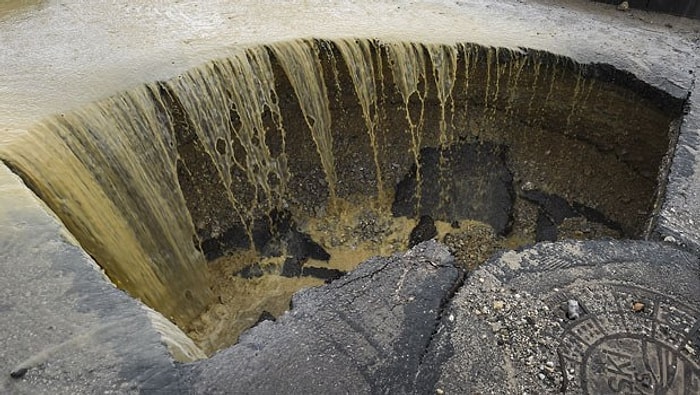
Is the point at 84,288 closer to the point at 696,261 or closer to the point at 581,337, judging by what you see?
the point at 581,337

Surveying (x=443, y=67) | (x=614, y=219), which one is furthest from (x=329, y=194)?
(x=614, y=219)

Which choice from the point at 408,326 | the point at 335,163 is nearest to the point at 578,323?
the point at 408,326

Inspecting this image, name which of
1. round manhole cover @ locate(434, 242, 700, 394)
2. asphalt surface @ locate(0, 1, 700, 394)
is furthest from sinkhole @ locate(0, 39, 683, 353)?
round manhole cover @ locate(434, 242, 700, 394)

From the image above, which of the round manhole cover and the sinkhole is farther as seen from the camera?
the sinkhole

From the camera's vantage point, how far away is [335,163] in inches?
222

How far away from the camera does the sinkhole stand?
13.7 feet

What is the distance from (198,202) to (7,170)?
188 cm

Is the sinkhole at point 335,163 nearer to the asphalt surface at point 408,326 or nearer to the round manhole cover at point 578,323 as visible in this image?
the asphalt surface at point 408,326

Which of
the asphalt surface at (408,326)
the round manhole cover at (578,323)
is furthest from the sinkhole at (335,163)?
the round manhole cover at (578,323)

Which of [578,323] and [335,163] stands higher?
[578,323]

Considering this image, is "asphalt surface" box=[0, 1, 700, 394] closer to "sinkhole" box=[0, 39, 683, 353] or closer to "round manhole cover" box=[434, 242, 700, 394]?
"round manhole cover" box=[434, 242, 700, 394]

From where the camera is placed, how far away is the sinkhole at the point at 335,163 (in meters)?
4.17

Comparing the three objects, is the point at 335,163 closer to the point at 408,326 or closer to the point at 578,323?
the point at 408,326

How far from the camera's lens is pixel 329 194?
5.68 metres
